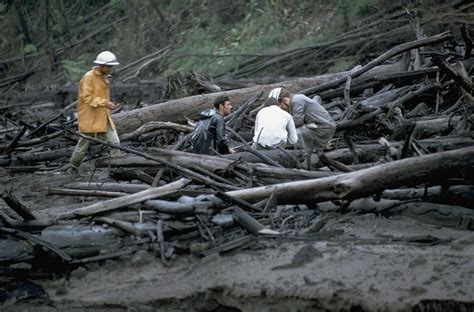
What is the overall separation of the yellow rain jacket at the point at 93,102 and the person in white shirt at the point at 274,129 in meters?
2.33

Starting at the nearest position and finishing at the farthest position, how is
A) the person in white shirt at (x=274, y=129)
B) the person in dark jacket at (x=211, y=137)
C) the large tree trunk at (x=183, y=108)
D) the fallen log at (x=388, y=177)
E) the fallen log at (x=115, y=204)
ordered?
the fallen log at (x=388, y=177)
the fallen log at (x=115, y=204)
the person in white shirt at (x=274, y=129)
the person in dark jacket at (x=211, y=137)
the large tree trunk at (x=183, y=108)

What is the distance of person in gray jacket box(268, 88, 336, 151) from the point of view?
30.9 ft

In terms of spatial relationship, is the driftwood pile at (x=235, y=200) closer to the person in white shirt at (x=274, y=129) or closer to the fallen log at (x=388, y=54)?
the person in white shirt at (x=274, y=129)

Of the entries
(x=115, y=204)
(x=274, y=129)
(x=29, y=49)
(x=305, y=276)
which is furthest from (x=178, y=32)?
(x=305, y=276)

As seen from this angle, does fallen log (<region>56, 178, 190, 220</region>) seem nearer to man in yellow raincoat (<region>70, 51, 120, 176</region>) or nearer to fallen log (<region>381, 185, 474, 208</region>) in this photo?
fallen log (<region>381, 185, 474, 208</region>)

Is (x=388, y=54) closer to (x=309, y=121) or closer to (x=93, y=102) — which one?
(x=309, y=121)

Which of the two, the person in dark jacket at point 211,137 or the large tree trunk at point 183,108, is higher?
the person in dark jacket at point 211,137

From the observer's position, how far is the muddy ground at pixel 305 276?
4922 millimetres

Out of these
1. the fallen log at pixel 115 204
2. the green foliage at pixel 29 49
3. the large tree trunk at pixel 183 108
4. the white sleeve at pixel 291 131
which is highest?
the fallen log at pixel 115 204

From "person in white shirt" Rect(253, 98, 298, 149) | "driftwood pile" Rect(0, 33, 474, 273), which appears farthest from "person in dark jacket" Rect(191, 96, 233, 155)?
"driftwood pile" Rect(0, 33, 474, 273)

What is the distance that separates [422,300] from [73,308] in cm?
266

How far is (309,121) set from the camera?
964cm

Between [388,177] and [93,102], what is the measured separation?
207 inches

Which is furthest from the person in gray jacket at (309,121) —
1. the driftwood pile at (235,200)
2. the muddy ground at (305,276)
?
the muddy ground at (305,276)
